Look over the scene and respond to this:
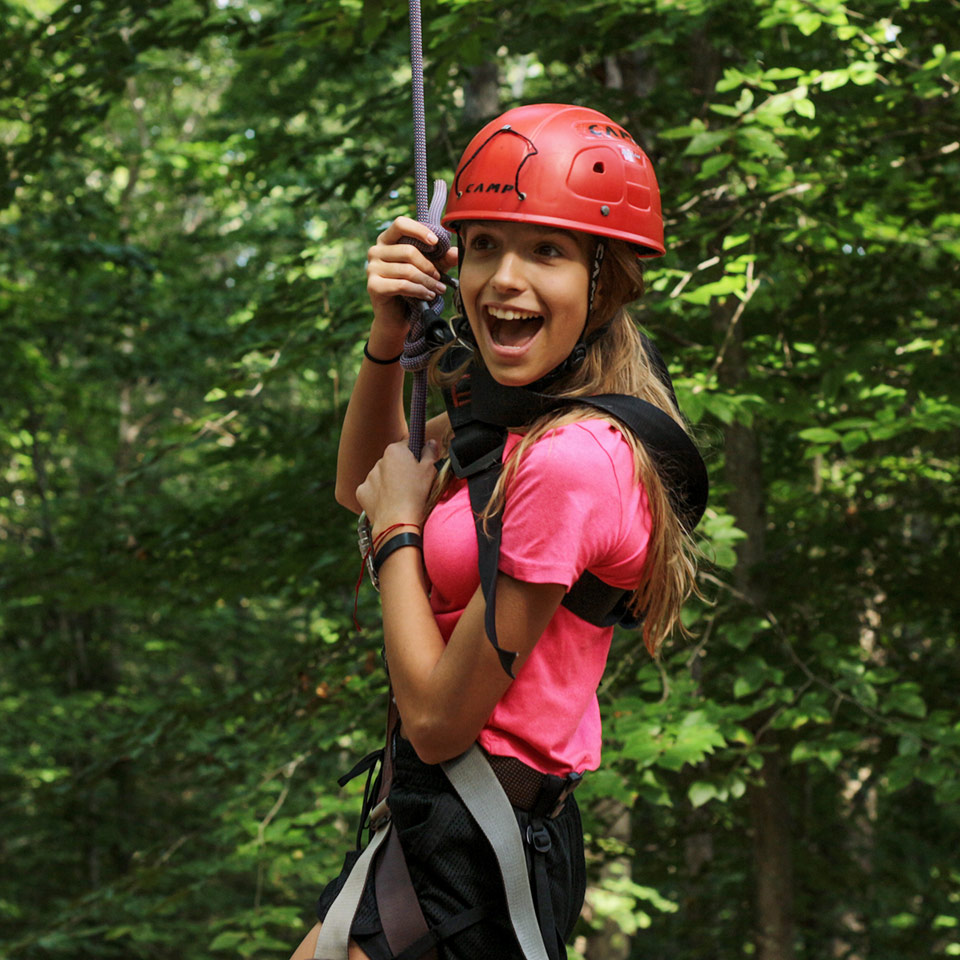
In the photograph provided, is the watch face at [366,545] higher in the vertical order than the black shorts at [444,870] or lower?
higher

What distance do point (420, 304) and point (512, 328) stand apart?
0.18 metres

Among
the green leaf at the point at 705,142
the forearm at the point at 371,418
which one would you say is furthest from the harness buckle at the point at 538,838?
the green leaf at the point at 705,142

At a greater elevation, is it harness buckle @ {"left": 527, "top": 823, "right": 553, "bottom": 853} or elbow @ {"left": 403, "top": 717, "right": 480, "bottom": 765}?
elbow @ {"left": 403, "top": 717, "right": 480, "bottom": 765}

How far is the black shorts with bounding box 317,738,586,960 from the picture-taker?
151 cm

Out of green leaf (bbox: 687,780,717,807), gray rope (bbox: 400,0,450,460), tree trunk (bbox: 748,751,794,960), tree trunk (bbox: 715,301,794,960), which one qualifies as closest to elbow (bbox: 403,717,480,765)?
gray rope (bbox: 400,0,450,460)

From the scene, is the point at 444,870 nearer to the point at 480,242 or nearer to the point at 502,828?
the point at 502,828

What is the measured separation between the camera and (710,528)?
3504 mm

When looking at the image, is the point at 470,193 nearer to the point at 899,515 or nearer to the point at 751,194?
the point at 751,194

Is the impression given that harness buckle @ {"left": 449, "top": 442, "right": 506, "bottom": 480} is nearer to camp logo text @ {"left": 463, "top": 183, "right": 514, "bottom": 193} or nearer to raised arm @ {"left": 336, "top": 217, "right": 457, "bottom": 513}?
raised arm @ {"left": 336, "top": 217, "right": 457, "bottom": 513}

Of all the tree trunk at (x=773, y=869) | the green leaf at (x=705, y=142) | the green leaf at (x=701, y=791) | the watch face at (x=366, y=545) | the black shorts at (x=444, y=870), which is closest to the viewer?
the black shorts at (x=444, y=870)

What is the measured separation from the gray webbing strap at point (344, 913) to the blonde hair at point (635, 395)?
0.53 metres

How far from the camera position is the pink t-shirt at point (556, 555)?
1408mm

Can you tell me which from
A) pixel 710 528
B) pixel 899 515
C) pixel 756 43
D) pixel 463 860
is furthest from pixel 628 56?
pixel 463 860

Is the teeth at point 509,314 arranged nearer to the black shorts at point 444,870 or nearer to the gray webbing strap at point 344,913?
the black shorts at point 444,870
